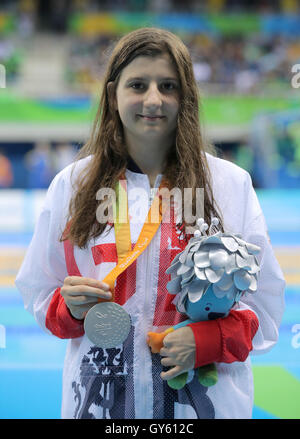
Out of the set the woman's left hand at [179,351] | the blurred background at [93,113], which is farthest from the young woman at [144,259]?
the blurred background at [93,113]

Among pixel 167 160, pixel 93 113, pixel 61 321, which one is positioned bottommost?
pixel 61 321

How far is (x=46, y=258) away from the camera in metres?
1.63

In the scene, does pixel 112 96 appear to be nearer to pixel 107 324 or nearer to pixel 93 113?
pixel 107 324

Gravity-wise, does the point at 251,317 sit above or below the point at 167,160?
below

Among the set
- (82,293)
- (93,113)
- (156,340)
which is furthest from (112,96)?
(93,113)

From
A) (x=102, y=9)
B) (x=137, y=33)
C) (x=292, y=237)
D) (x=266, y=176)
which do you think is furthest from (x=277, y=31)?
(x=137, y=33)

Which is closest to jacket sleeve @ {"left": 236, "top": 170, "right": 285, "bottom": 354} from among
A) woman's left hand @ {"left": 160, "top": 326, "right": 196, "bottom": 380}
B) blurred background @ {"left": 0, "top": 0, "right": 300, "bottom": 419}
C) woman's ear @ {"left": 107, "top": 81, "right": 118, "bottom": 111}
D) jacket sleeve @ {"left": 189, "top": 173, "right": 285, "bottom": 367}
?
jacket sleeve @ {"left": 189, "top": 173, "right": 285, "bottom": 367}

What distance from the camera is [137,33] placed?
155 centimetres

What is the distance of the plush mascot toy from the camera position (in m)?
1.27

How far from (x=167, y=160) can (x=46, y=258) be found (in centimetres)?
45

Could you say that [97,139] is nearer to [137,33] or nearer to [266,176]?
[137,33]

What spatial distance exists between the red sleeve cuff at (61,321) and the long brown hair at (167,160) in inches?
6.7

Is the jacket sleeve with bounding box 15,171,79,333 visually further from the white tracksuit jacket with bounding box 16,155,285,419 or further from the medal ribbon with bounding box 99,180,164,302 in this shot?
the medal ribbon with bounding box 99,180,164,302

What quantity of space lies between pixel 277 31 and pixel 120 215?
15745 mm
